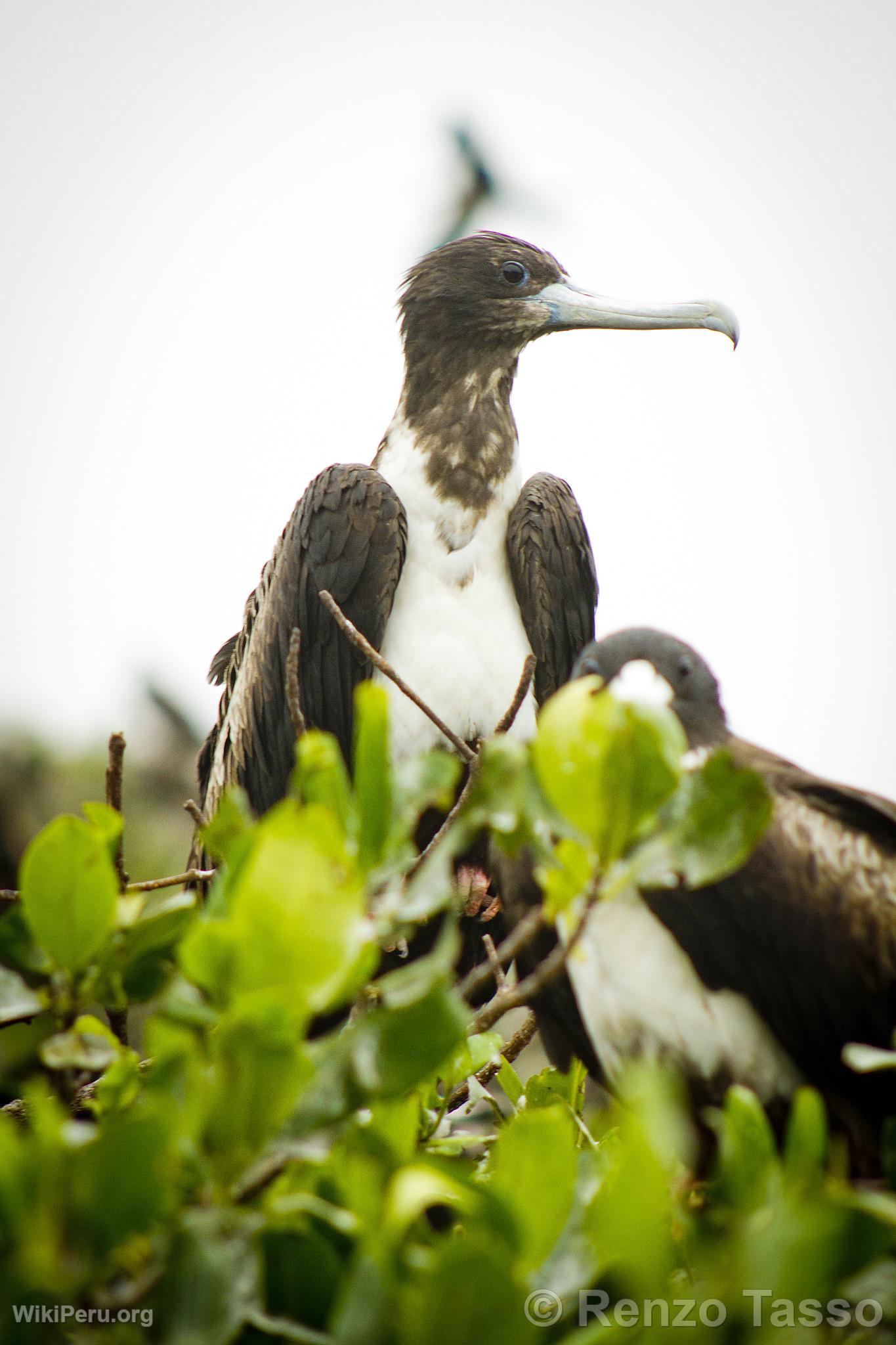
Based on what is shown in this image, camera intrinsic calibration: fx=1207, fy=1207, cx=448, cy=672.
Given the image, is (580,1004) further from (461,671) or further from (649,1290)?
(461,671)

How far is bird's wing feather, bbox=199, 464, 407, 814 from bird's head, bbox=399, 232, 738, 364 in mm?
627

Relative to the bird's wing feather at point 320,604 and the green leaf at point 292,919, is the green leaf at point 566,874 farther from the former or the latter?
the bird's wing feather at point 320,604

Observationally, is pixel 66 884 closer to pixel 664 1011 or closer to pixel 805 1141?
pixel 805 1141

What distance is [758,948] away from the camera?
67.5 inches

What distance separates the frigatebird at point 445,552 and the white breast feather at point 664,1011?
1.35m

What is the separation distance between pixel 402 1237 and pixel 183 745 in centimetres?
581

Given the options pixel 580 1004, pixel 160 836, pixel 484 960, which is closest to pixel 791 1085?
pixel 580 1004

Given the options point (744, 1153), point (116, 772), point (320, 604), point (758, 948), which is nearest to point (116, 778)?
point (116, 772)

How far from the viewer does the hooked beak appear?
3436 mm

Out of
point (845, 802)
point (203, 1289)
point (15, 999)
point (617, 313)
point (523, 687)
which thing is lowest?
point (203, 1289)

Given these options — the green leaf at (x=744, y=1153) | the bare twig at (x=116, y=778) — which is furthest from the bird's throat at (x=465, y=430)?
the green leaf at (x=744, y=1153)

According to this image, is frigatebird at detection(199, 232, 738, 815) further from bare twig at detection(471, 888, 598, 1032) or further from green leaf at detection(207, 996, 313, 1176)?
green leaf at detection(207, 996, 313, 1176)

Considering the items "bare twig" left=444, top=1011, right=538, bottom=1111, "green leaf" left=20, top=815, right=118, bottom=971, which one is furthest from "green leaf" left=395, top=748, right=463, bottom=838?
"bare twig" left=444, top=1011, right=538, bottom=1111

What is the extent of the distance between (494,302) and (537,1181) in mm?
3104
